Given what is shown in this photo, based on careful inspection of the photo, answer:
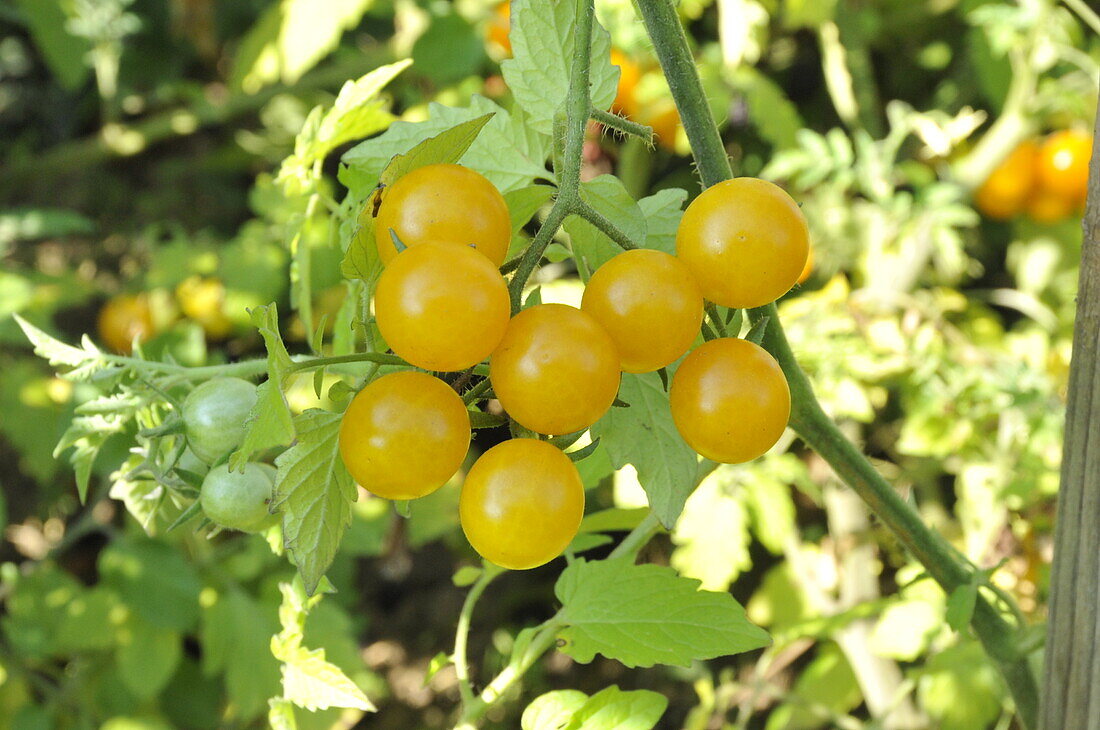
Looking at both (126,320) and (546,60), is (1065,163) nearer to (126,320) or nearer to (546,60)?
(546,60)

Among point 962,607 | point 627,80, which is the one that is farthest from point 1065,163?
point 962,607

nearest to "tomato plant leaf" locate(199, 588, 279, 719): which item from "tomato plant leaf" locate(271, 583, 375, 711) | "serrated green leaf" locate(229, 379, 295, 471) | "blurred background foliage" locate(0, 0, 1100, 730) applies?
"blurred background foliage" locate(0, 0, 1100, 730)

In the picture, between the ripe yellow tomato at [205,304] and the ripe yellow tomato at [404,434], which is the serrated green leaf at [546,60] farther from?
the ripe yellow tomato at [205,304]

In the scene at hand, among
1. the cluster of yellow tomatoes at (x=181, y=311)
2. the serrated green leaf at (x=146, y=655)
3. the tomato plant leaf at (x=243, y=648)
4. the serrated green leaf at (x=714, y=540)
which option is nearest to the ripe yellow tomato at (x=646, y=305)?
the serrated green leaf at (x=714, y=540)

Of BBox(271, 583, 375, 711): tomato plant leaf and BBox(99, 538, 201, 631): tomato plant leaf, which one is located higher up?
BBox(271, 583, 375, 711): tomato plant leaf

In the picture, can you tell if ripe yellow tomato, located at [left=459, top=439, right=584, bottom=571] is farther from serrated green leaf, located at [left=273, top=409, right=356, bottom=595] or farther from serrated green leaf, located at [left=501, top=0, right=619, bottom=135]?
serrated green leaf, located at [left=501, top=0, right=619, bottom=135]

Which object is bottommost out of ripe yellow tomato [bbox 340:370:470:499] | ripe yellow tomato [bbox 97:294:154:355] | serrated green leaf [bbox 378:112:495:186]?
ripe yellow tomato [bbox 97:294:154:355]

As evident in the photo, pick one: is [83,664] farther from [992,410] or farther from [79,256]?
[992,410]
